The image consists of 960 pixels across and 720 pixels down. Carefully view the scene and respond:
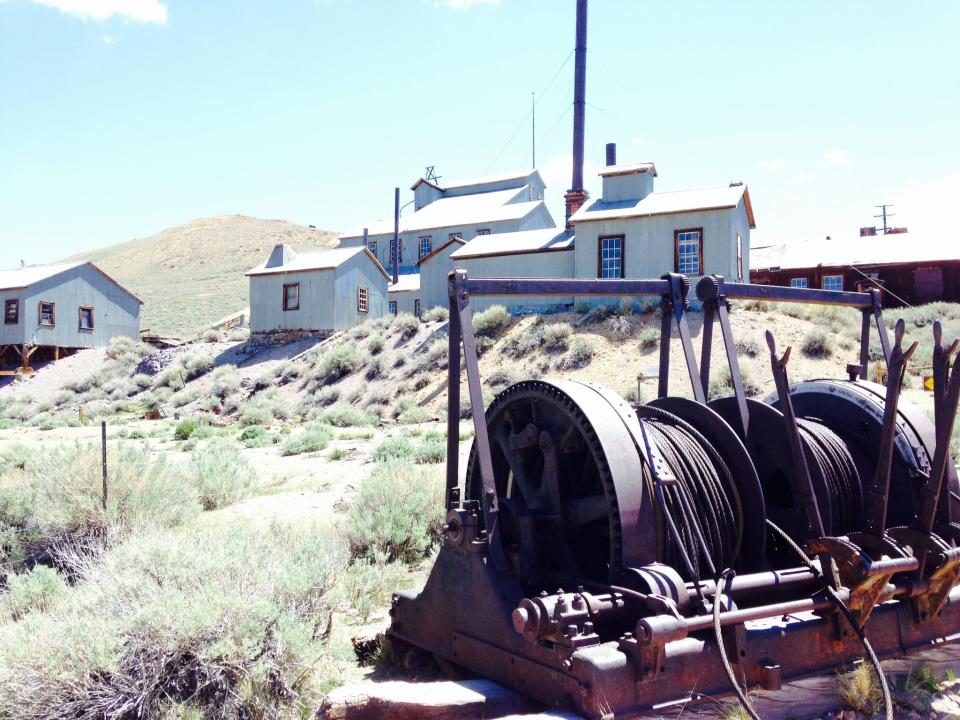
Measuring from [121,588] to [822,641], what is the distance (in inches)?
176

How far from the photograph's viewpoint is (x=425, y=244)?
1928 inches

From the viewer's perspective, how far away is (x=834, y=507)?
5414 mm

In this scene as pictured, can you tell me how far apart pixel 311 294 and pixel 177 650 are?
36.5 metres

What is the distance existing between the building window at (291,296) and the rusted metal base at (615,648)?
37051 millimetres

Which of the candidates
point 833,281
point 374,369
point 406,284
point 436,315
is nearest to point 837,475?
point 374,369

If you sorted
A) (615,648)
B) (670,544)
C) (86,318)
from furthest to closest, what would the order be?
(86,318), (670,544), (615,648)

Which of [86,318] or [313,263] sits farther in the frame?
[86,318]

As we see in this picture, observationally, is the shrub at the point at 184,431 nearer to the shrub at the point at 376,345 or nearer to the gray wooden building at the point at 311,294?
the shrub at the point at 376,345

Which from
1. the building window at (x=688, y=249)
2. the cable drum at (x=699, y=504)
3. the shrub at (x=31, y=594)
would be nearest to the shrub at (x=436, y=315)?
the building window at (x=688, y=249)

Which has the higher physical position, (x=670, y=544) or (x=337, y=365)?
(x=337, y=365)

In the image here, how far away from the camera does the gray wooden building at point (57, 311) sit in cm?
4381

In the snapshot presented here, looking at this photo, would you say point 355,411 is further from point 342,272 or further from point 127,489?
point 127,489

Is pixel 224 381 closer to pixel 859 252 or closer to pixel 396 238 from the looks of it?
pixel 396 238

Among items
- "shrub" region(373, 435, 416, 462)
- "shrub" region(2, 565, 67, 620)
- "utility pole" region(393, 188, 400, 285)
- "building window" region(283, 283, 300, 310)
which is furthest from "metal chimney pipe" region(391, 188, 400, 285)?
"shrub" region(2, 565, 67, 620)
